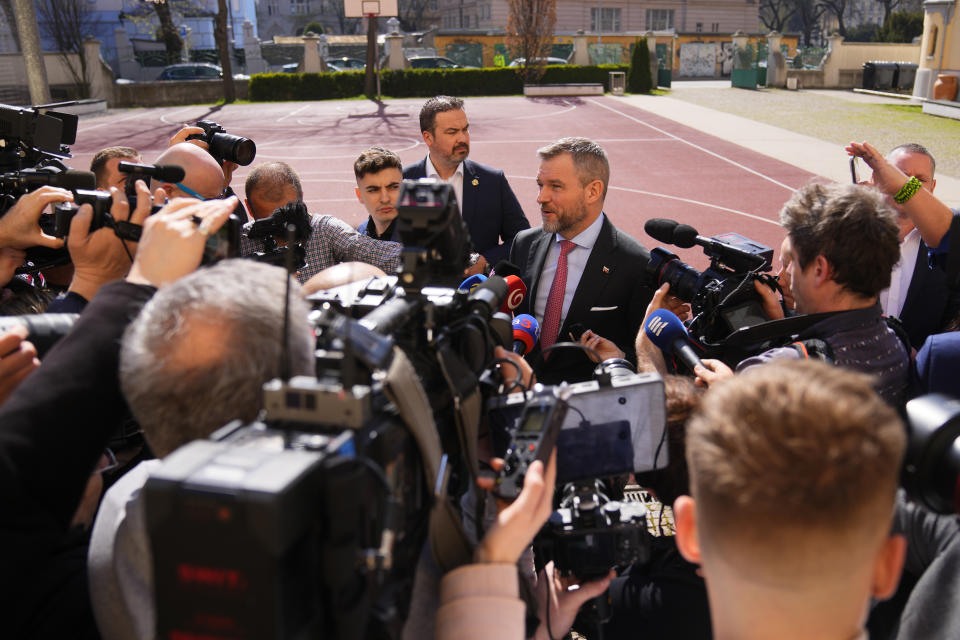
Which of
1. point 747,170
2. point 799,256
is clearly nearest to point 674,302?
point 799,256

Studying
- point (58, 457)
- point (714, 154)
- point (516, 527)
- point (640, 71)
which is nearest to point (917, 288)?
point (516, 527)

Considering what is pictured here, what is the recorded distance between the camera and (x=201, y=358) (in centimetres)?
139

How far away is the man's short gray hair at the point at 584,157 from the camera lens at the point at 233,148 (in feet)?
5.70

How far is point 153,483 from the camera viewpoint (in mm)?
1086

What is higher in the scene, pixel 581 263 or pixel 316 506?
pixel 316 506

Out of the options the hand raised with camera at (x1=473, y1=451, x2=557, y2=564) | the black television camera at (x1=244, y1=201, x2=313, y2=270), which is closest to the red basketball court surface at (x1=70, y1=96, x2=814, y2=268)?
the black television camera at (x1=244, y1=201, x2=313, y2=270)

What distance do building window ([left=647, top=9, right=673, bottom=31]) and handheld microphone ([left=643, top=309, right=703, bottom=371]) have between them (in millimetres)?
62115

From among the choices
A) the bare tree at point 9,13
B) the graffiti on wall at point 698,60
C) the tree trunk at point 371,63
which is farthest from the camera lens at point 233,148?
the graffiti on wall at point 698,60

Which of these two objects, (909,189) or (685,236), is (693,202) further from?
(685,236)

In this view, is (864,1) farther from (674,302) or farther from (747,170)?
(674,302)

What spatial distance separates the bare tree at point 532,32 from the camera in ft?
118

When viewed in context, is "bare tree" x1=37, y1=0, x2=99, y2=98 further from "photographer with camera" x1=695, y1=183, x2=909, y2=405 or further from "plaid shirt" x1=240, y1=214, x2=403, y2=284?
"photographer with camera" x1=695, y1=183, x2=909, y2=405

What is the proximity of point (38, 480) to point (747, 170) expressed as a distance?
16.5 meters

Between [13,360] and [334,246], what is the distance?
222cm
